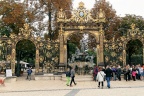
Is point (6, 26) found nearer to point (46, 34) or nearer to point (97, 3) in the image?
point (46, 34)

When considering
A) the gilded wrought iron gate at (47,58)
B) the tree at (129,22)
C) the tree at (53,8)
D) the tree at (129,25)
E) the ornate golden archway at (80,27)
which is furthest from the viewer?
the tree at (129,22)

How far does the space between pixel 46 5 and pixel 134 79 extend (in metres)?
15.5

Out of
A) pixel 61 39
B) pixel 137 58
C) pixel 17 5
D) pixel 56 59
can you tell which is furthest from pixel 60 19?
pixel 137 58

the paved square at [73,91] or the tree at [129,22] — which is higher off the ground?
the tree at [129,22]

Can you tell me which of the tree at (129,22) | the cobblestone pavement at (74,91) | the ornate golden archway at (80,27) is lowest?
the cobblestone pavement at (74,91)

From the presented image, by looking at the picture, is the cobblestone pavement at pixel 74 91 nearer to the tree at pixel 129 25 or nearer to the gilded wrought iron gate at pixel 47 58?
the gilded wrought iron gate at pixel 47 58

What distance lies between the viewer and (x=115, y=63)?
2619 cm

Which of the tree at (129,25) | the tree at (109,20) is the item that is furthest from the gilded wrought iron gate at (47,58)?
the tree at (129,25)

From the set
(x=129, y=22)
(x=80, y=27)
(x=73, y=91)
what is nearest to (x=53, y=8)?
(x=80, y=27)

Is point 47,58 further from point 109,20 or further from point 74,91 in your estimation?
point 109,20

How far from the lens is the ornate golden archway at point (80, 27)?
26.5 metres

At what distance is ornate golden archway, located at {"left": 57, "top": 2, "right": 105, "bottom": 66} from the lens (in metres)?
26.5

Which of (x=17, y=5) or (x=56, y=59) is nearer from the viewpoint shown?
(x=56, y=59)

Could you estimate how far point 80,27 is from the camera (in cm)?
2661
